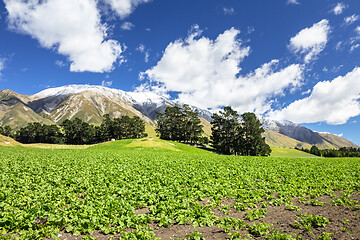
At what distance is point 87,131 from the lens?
13438 centimetres

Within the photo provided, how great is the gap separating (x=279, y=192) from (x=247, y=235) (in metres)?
7.84

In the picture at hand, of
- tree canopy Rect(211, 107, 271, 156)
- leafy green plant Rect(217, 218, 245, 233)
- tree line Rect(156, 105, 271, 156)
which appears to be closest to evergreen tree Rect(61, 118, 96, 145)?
tree line Rect(156, 105, 271, 156)

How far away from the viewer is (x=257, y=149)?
8012 centimetres

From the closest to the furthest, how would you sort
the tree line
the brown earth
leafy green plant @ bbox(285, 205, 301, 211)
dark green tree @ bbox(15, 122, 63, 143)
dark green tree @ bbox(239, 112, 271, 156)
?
the brown earth
leafy green plant @ bbox(285, 205, 301, 211)
dark green tree @ bbox(239, 112, 271, 156)
the tree line
dark green tree @ bbox(15, 122, 63, 143)

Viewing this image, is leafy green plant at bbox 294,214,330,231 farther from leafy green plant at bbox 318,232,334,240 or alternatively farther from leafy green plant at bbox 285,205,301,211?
leafy green plant at bbox 285,205,301,211

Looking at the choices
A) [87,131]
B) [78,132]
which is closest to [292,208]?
[87,131]

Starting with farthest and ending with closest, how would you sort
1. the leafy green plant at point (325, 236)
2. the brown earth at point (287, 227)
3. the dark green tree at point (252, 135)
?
the dark green tree at point (252, 135) < the brown earth at point (287, 227) < the leafy green plant at point (325, 236)

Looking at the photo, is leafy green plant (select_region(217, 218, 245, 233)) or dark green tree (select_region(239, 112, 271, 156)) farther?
dark green tree (select_region(239, 112, 271, 156))

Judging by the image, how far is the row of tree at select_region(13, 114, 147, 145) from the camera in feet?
409

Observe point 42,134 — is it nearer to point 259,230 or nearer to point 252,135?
point 252,135

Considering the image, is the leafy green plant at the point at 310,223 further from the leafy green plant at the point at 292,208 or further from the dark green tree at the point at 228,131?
→ the dark green tree at the point at 228,131

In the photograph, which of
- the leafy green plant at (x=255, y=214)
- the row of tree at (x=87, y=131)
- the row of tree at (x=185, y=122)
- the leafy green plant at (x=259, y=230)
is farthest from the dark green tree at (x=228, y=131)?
A: the leafy green plant at (x=259, y=230)

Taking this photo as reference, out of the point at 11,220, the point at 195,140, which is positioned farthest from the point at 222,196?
the point at 195,140

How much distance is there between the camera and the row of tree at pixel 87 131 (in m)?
125
